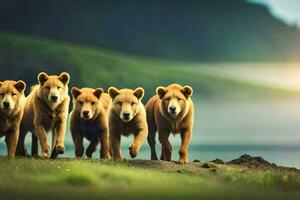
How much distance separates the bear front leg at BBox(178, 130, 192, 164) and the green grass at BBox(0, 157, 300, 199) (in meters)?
0.23

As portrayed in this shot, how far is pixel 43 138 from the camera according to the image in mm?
14484

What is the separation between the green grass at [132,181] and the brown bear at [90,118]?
0.94m

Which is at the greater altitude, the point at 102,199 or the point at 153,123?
the point at 153,123

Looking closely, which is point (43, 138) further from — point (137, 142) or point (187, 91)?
point (187, 91)

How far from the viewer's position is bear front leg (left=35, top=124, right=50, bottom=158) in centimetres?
1435

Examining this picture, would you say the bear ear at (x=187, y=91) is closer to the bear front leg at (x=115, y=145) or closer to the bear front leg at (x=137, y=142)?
the bear front leg at (x=137, y=142)

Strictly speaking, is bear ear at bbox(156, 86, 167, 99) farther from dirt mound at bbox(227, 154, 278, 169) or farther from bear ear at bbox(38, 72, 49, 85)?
dirt mound at bbox(227, 154, 278, 169)

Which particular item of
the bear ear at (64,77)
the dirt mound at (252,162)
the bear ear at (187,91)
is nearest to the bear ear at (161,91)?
the bear ear at (187,91)

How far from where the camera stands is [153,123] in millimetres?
15656

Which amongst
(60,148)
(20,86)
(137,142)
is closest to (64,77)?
(20,86)

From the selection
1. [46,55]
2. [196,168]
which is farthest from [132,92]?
[46,55]

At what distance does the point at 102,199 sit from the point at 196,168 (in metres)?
2.79

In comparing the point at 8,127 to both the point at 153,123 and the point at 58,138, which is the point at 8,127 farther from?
the point at 153,123

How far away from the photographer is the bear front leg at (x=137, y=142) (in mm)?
13836
